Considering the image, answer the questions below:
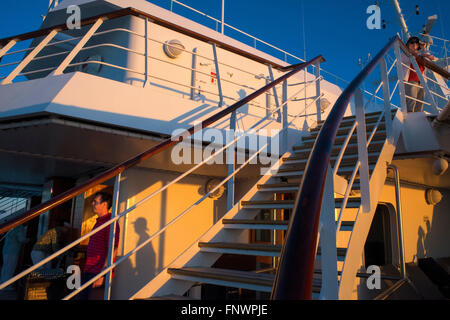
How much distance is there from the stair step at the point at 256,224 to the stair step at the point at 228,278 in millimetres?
340

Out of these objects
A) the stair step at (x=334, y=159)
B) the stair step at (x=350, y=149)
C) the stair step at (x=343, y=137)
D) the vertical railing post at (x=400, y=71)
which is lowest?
the stair step at (x=334, y=159)

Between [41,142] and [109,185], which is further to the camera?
[109,185]

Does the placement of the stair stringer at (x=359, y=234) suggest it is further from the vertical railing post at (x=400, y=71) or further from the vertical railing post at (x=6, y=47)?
the vertical railing post at (x=6, y=47)

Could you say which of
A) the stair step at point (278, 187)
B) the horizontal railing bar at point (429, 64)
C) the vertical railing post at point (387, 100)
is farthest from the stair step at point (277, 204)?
the horizontal railing bar at point (429, 64)

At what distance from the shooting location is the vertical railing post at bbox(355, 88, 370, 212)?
6.38 ft

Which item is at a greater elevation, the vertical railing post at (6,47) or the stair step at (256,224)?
the vertical railing post at (6,47)

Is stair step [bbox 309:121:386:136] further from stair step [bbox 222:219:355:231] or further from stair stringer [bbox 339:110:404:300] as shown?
stair step [bbox 222:219:355:231]

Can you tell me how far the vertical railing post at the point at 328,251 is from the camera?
120 centimetres

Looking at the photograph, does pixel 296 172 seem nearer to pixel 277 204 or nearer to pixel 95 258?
pixel 277 204

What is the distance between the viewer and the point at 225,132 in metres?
3.46
